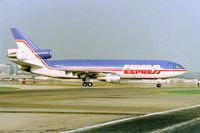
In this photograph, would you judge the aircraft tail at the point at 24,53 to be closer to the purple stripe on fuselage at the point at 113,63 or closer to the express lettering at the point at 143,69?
the purple stripe on fuselage at the point at 113,63

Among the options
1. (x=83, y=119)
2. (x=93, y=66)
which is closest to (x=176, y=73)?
(x=93, y=66)

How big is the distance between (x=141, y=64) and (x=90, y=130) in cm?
5880

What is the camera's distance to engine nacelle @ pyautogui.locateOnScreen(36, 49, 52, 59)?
74.7m

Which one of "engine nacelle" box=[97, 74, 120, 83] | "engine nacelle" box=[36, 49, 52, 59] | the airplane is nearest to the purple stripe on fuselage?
the airplane

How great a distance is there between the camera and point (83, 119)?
16469mm

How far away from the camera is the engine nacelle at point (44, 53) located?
74.7 metres

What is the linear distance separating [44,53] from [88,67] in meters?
9.29

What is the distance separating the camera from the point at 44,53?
247 ft

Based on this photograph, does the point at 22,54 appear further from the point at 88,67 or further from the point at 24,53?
the point at 88,67

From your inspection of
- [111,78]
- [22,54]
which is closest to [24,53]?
[22,54]

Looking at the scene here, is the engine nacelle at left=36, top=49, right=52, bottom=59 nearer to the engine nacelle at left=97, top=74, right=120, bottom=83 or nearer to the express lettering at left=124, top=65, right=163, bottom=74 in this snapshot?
the engine nacelle at left=97, top=74, right=120, bottom=83

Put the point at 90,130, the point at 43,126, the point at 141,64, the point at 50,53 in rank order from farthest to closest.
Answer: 1. the point at 50,53
2. the point at 141,64
3. the point at 43,126
4. the point at 90,130

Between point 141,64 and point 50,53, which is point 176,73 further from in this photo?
point 50,53

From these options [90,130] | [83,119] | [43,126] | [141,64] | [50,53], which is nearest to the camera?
[90,130]
